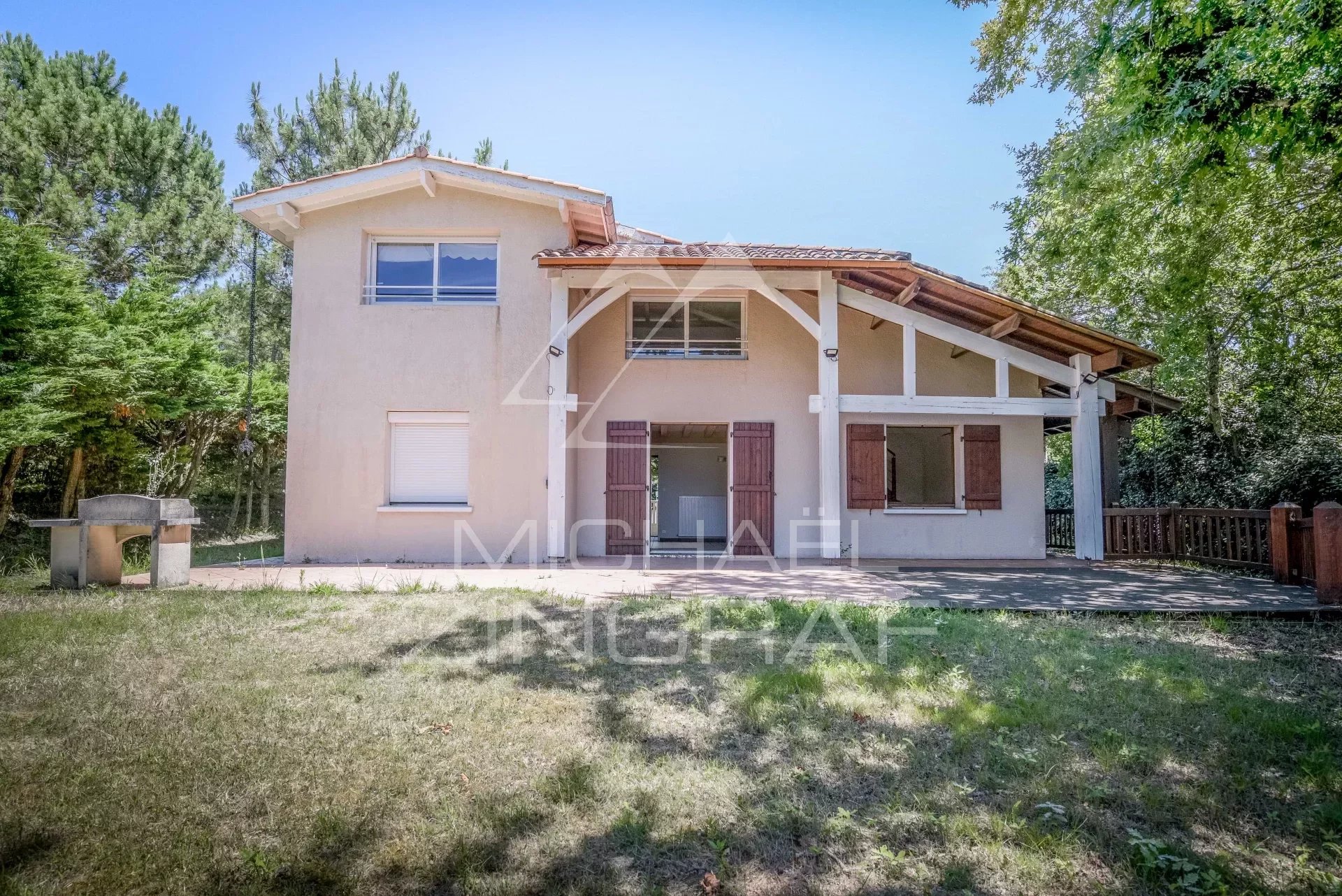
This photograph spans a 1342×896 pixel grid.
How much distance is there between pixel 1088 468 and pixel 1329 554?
3743 millimetres

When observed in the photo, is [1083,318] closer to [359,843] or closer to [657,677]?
[657,677]

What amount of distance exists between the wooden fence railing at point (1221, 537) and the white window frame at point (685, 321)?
6.45 m

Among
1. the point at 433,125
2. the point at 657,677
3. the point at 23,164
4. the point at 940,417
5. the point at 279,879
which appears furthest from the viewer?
the point at 433,125

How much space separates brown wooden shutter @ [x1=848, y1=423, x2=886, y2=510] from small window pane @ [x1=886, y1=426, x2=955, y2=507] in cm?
512

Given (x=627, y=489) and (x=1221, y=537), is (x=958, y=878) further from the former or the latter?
(x=1221, y=537)

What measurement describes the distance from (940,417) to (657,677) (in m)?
8.16

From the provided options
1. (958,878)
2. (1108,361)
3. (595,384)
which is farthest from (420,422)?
(1108,361)

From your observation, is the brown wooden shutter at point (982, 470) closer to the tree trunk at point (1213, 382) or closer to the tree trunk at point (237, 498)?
the tree trunk at point (1213, 382)

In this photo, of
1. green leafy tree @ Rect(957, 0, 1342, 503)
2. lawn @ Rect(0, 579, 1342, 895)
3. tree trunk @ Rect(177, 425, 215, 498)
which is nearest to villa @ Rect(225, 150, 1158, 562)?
green leafy tree @ Rect(957, 0, 1342, 503)

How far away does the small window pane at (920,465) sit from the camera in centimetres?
1612

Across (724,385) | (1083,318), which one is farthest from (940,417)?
(1083,318)

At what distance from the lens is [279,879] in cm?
221

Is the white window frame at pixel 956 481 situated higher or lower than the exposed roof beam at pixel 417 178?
lower

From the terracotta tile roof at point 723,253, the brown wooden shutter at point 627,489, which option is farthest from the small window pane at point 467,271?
the brown wooden shutter at point 627,489
